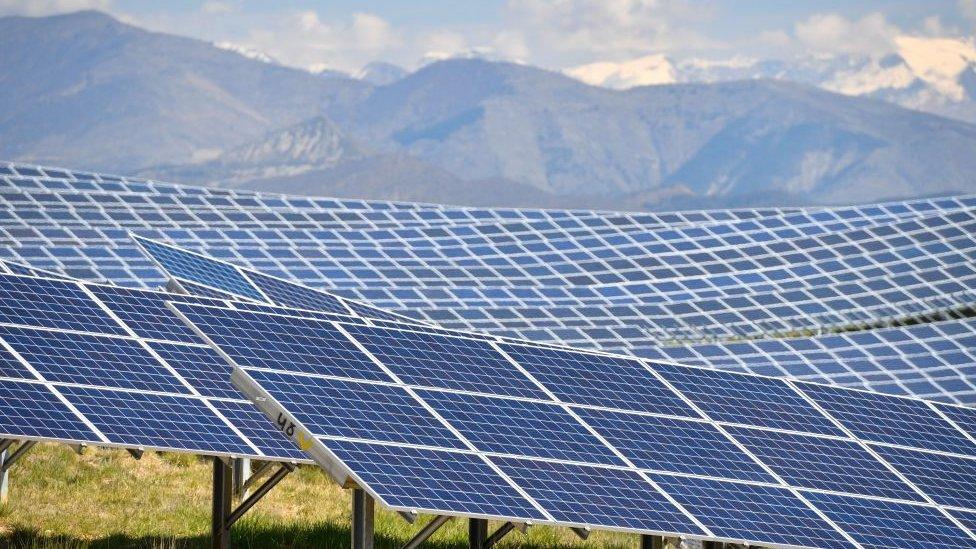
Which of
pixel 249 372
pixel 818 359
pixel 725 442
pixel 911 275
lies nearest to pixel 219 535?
pixel 249 372

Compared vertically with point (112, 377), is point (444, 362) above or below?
above

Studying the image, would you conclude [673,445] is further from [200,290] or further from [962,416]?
[200,290]

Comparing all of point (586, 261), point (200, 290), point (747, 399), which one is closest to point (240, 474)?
point (200, 290)

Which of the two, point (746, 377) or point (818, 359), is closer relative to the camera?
point (746, 377)

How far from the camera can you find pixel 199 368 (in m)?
21.8

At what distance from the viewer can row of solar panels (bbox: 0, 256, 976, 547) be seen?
1656 centimetres

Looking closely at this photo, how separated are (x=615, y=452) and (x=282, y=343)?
4.29 metres

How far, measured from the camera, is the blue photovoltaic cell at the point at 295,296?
3198cm

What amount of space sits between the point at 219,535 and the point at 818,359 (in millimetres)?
21797

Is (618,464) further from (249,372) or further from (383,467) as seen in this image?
(249,372)

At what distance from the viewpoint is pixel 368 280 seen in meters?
48.3

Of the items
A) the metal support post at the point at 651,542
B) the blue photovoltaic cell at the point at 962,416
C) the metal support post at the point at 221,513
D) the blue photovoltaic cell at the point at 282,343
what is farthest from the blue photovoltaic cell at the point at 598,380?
the metal support post at the point at 221,513

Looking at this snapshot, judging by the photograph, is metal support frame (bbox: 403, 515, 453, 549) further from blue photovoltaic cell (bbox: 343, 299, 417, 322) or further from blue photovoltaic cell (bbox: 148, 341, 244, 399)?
blue photovoltaic cell (bbox: 343, 299, 417, 322)

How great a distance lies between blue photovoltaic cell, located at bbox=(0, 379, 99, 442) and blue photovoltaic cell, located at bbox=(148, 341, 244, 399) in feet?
8.15
